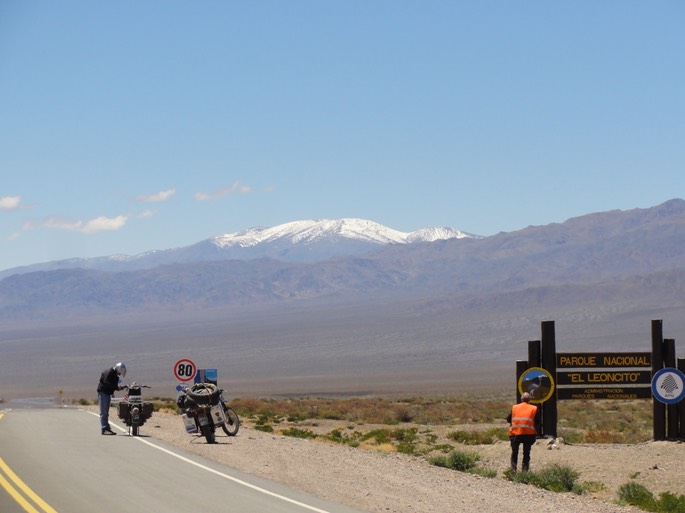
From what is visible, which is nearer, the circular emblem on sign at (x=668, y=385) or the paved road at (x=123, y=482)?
the paved road at (x=123, y=482)

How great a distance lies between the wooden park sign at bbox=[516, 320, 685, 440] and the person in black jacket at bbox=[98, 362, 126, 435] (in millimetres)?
8338

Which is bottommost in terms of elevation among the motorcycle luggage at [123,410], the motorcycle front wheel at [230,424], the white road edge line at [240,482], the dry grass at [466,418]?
the dry grass at [466,418]

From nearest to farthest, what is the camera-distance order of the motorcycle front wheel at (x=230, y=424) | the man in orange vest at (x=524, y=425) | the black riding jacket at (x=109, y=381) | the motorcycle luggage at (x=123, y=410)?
the man in orange vest at (x=524, y=425) < the black riding jacket at (x=109, y=381) < the motorcycle luggage at (x=123, y=410) < the motorcycle front wheel at (x=230, y=424)

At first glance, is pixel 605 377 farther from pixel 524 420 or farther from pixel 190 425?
pixel 190 425

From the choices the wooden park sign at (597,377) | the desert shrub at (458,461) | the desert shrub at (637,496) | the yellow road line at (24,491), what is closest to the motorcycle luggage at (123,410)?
the yellow road line at (24,491)

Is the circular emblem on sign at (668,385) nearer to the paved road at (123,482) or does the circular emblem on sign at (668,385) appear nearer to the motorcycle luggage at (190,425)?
the paved road at (123,482)

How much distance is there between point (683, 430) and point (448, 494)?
808cm

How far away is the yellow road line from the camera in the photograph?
12266mm

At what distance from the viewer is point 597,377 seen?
21938 millimetres

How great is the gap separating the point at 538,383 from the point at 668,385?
2601mm

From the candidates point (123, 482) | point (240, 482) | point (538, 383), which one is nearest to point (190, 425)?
point (240, 482)

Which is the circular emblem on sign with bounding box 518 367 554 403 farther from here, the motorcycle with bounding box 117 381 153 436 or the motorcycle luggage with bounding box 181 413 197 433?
the motorcycle with bounding box 117 381 153 436

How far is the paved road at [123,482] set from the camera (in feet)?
42.4

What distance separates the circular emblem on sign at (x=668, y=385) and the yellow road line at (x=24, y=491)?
12613 millimetres
